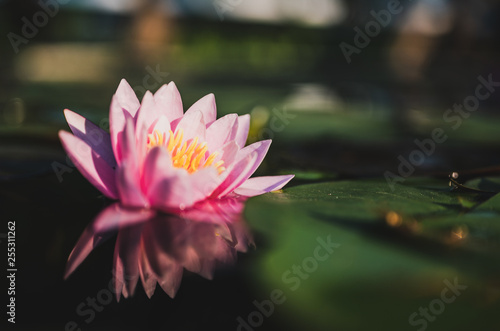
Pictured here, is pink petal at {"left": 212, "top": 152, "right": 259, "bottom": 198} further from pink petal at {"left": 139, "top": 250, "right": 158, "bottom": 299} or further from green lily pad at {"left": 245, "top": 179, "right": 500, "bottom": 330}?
pink petal at {"left": 139, "top": 250, "right": 158, "bottom": 299}

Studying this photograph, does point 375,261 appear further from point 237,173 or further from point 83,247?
point 83,247

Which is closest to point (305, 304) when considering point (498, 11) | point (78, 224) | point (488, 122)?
point (78, 224)

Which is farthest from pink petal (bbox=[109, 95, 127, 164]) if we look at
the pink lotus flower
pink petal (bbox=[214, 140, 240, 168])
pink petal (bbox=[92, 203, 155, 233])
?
pink petal (bbox=[214, 140, 240, 168])

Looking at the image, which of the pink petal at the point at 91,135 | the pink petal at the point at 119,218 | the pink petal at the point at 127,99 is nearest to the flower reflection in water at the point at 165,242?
the pink petal at the point at 119,218

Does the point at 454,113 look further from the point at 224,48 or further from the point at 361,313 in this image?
the point at 224,48

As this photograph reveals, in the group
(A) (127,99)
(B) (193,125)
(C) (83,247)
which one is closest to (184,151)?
(B) (193,125)

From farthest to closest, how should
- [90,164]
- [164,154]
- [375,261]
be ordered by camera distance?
[90,164]
[164,154]
[375,261]

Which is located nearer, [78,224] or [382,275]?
[382,275]

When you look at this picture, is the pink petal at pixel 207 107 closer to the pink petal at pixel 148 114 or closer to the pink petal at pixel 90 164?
the pink petal at pixel 148 114
